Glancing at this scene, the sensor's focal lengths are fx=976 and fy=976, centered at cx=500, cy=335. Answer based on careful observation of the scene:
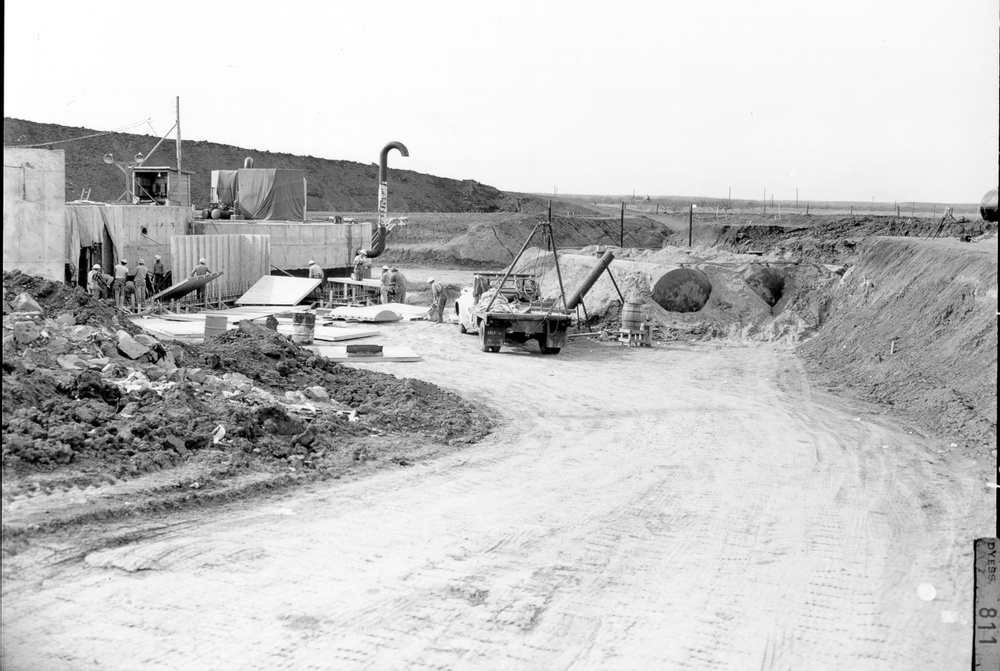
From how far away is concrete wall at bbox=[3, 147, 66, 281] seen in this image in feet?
52.0

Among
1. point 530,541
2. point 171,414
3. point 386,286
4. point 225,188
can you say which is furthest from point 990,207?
point 225,188

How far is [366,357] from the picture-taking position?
16.8 metres

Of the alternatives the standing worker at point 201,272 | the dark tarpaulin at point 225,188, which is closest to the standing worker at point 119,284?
the standing worker at point 201,272

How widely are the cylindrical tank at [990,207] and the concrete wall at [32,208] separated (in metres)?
14.6

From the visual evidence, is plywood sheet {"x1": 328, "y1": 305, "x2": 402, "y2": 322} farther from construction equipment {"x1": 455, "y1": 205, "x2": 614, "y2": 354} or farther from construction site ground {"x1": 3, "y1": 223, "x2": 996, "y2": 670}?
construction site ground {"x1": 3, "y1": 223, "x2": 996, "y2": 670}

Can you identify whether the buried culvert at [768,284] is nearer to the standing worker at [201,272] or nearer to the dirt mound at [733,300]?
the dirt mound at [733,300]

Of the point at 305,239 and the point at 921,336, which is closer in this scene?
the point at 921,336

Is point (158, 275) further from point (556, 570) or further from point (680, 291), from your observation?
point (556, 570)

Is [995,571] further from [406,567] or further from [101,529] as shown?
[101,529]

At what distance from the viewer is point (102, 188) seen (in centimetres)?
A: 6356

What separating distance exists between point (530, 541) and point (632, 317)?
13.3 m

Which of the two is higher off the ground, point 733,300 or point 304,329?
point 733,300

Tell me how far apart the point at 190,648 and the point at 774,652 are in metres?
3.42

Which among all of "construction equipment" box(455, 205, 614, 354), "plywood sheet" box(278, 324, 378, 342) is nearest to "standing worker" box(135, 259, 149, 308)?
"plywood sheet" box(278, 324, 378, 342)
